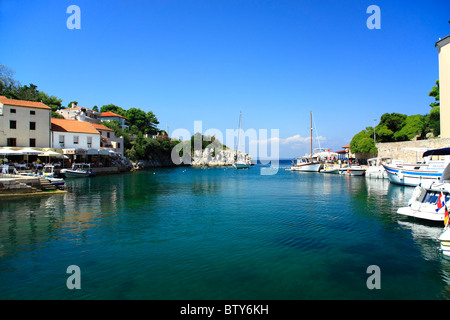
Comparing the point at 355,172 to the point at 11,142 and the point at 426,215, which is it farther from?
the point at 11,142

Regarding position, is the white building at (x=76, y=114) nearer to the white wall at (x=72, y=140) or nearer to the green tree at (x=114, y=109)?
the white wall at (x=72, y=140)

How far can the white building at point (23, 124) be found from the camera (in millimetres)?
39312

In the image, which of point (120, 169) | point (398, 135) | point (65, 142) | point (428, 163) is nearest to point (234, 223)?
point (428, 163)

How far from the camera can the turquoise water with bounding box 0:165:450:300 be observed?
23.5ft

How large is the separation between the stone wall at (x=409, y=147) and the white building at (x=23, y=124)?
54511 mm

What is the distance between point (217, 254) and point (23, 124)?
45.0m

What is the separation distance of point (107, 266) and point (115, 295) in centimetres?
202

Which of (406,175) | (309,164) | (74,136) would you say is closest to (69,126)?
(74,136)

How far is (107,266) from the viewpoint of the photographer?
8.62m

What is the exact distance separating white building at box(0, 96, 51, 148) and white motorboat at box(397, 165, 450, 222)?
49263 millimetres

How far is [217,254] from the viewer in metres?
9.73

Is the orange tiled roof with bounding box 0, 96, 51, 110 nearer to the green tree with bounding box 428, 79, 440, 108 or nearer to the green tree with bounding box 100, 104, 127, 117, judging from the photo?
the green tree with bounding box 100, 104, 127, 117

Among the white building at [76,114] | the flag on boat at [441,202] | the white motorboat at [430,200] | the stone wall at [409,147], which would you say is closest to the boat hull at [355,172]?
the stone wall at [409,147]
